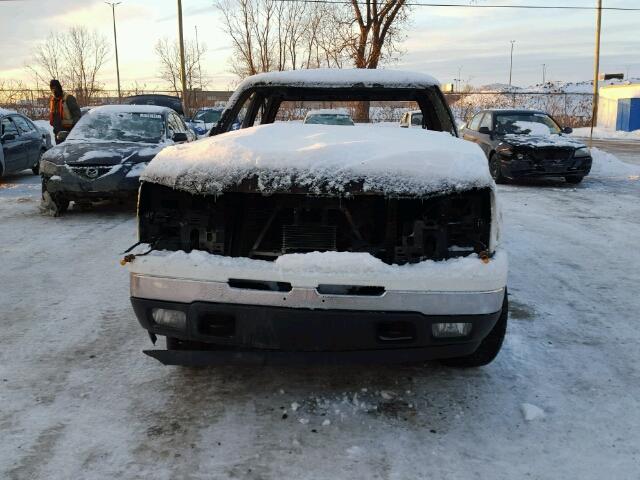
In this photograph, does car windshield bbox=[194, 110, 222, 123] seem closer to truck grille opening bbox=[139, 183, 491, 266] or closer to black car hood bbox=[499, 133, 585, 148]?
black car hood bbox=[499, 133, 585, 148]

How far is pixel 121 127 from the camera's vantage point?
8.62 meters

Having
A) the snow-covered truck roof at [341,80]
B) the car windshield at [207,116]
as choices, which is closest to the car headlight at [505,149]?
the snow-covered truck roof at [341,80]

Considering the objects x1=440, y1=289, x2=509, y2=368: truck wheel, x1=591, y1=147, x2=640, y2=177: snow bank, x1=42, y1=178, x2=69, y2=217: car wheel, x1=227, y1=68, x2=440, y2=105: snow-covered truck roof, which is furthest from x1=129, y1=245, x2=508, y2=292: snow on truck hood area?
x1=591, y1=147, x2=640, y2=177: snow bank

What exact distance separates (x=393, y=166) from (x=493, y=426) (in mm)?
1280

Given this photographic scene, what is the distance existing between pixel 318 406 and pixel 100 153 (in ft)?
19.3

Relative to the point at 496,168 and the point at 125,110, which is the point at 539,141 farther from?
the point at 125,110

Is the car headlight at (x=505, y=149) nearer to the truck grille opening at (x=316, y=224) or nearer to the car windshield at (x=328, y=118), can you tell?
the car windshield at (x=328, y=118)

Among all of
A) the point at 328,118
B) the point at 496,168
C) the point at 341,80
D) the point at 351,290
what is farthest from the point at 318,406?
the point at 328,118

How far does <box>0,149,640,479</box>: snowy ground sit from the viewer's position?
2.33 m

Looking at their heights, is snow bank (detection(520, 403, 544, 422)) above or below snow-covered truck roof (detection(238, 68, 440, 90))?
below

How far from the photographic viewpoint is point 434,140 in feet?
10.1

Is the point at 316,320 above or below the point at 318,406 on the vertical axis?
above

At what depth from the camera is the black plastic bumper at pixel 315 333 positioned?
2.45 metres

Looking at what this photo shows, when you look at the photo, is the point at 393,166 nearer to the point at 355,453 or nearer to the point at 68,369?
the point at 355,453
